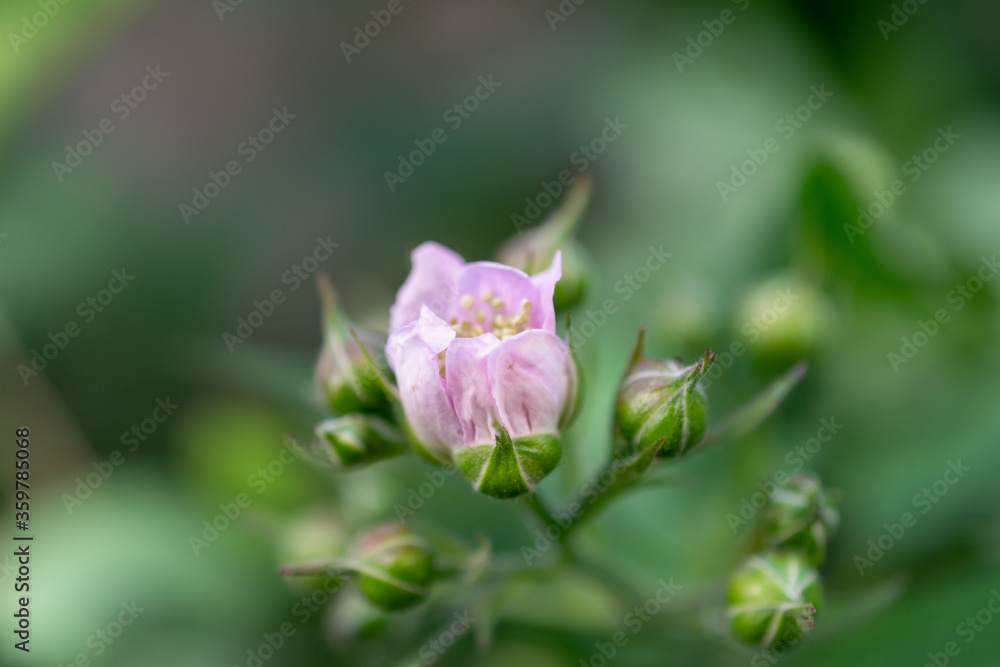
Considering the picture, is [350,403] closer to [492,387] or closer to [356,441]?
[356,441]

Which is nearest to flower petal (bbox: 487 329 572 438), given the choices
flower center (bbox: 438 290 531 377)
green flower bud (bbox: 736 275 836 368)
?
flower center (bbox: 438 290 531 377)

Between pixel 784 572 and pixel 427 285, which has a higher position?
pixel 427 285

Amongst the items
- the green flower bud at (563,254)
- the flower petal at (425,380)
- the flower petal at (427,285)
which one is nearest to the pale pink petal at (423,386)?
the flower petal at (425,380)

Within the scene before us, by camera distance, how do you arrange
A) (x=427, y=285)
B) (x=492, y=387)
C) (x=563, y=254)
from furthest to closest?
(x=563, y=254) → (x=427, y=285) → (x=492, y=387)

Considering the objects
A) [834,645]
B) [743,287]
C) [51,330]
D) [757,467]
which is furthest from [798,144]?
[51,330]

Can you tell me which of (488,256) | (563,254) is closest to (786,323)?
(563,254)

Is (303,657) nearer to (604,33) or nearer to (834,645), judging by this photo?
(834,645)
